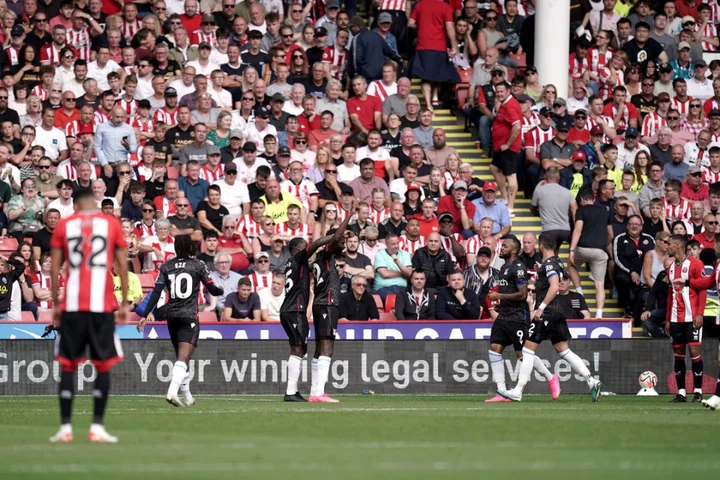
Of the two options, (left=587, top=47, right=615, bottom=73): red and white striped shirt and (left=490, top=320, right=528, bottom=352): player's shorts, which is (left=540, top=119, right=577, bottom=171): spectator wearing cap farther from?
(left=490, top=320, right=528, bottom=352): player's shorts

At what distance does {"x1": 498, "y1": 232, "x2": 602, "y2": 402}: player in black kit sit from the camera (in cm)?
1694

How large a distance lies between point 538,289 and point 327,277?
2766mm

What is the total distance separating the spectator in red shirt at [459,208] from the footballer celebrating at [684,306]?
6277 mm

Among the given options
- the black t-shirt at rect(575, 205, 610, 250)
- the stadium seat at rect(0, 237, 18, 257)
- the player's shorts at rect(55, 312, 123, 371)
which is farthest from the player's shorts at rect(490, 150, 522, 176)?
the player's shorts at rect(55, 312, 123, 371)

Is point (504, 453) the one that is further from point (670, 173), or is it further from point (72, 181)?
point (670, 173)

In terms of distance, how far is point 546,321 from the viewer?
17328 mm

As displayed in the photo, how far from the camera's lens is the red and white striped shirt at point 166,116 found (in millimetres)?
24281

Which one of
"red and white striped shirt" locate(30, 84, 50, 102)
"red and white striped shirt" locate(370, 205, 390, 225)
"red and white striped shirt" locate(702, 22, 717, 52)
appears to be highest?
"red and white striped shirt" locate(702, 22, 717, 52)

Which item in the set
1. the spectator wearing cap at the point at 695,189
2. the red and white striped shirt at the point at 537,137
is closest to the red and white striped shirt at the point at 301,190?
the red and white striped shirt at the point at 537,137

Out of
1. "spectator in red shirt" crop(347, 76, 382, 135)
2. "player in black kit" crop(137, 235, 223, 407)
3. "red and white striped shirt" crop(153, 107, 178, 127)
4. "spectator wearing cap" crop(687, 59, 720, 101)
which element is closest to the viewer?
"player in black kit" crop(137, 235, 223, 407)

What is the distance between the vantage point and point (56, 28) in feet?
81.4

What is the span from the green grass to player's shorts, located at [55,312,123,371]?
657 mm

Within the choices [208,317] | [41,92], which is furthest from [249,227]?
[41,92]

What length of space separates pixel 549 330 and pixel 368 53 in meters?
10.4
